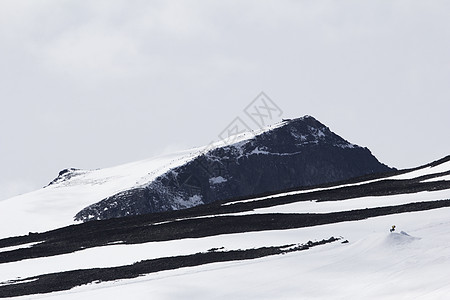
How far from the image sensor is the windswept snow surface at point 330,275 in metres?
29.9

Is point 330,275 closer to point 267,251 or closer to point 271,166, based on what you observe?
point 267,251

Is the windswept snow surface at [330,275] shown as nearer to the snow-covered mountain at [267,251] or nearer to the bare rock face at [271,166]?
the snow-covered mountain at [267,251]

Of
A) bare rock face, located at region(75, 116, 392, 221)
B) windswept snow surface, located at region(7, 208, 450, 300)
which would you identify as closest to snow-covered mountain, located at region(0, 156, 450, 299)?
windswept snow surface, located at region(7, 208, 450, 300)

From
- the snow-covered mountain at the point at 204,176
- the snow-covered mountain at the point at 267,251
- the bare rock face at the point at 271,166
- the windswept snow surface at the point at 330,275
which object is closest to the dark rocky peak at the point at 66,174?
the snow-covered mountain at the point at 204,176

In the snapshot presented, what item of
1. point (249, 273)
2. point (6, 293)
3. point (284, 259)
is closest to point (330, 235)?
point (284, 259)

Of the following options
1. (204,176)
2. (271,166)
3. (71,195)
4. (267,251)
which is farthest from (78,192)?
(267,251)

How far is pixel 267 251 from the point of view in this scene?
141ft

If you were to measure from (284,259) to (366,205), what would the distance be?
20095mm

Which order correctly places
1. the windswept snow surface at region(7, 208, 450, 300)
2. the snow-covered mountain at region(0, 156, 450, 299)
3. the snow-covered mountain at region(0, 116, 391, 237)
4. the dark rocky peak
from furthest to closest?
1. the dark rocky peak
2. the snow-covered mountain at region(0, 116, 391, 237)
3. the snow-covered mountain at region(0, 156, 450, 299)
4. the windswept snow surface at region(7, 208, 450, 300)

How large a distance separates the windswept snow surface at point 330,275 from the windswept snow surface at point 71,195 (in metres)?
62.6

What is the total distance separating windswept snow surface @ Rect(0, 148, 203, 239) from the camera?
102938 millimetres

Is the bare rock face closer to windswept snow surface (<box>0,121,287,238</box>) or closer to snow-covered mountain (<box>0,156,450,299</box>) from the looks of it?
windswept snow surface (<box>0,121,287,238</box>)

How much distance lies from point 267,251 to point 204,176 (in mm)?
85082

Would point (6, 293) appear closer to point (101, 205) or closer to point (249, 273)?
point (249, 273)
